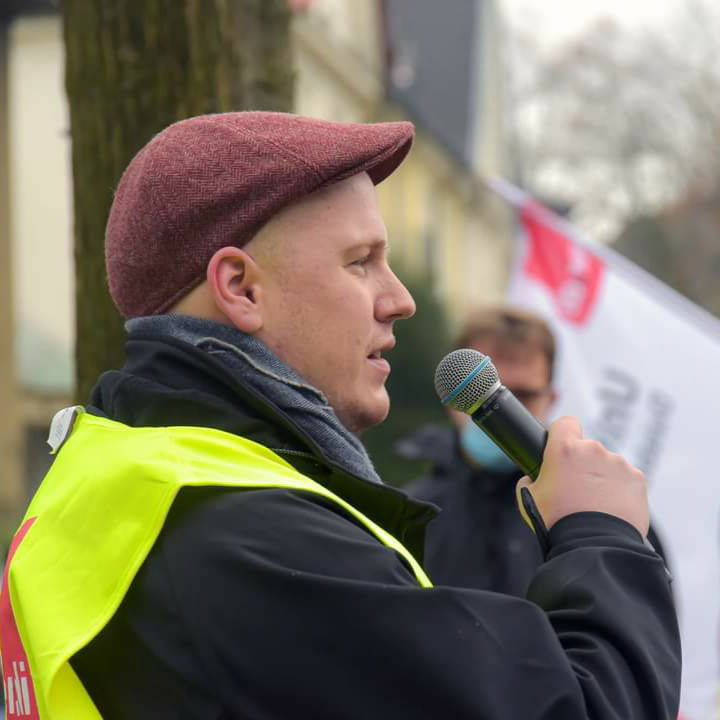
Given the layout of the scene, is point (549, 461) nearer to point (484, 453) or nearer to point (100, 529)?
point (100, 529)

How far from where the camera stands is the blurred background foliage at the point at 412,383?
31.2ft

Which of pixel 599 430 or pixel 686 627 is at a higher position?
pixel 599 430

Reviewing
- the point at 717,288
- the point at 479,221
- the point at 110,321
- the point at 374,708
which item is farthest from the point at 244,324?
the point at 717,288

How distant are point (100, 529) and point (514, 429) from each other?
1.93 ft

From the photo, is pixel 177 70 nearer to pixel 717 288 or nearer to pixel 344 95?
pixel 344 95

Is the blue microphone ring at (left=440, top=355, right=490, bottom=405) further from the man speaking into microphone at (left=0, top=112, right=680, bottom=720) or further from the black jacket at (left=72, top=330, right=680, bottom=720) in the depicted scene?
the black jacket at (left=72, top=330, right=680, bottom=720)

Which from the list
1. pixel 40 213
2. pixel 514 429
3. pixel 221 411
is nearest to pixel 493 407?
pixel 514 429

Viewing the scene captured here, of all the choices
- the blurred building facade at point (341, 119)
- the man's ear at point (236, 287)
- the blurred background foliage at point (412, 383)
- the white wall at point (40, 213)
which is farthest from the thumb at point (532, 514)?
the white wall at point (40, 213)

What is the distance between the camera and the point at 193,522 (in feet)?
5.60

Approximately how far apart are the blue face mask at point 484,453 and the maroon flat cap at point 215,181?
214cm

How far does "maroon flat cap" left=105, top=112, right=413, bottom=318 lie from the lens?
6.40 feet

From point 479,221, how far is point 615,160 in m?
6.30

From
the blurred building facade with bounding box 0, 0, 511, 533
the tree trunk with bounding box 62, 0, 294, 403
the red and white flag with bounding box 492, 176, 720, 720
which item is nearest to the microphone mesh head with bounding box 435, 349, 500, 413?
the tree trunk with bounding box 62, 0, 294, 403

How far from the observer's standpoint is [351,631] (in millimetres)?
1622
